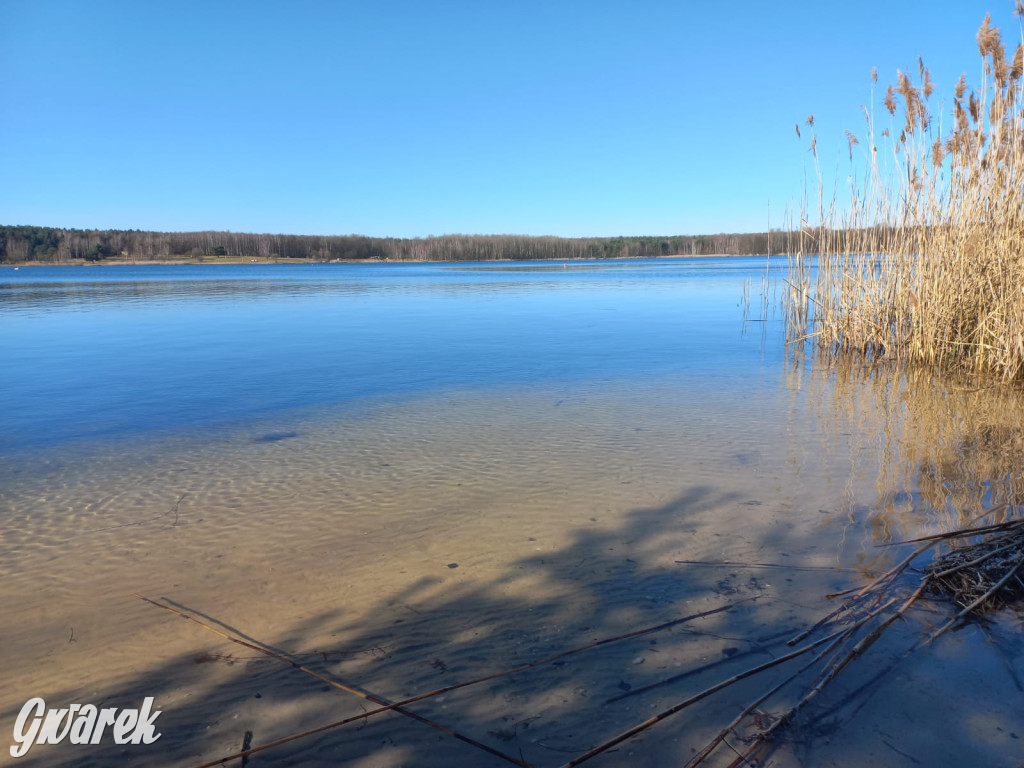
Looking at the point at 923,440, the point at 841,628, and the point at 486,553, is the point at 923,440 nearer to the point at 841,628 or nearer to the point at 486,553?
the point at 841,628

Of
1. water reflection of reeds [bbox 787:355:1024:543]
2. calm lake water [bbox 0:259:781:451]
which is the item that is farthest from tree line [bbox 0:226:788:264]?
water reflection of reeds [bbox 787:355:1024:543]

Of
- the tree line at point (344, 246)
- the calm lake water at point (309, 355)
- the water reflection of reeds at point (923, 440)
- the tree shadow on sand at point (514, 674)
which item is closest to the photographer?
the tree shadow on sand at point (514, 674)

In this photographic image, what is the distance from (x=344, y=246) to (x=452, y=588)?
9245cm

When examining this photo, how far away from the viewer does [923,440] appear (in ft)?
14.6

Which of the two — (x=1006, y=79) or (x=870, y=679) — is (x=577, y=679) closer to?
(x=870, y=679)

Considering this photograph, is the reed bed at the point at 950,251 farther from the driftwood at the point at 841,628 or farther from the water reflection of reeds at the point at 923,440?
the driftwood at the point at 841,628

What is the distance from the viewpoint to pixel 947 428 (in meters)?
4.68

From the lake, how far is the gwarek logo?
4cm

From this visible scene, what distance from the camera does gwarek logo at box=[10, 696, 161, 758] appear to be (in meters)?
1.82

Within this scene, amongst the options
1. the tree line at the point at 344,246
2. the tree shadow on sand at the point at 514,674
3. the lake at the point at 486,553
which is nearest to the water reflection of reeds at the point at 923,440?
the lake at the point at 486,553

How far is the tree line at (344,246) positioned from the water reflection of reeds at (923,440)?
76968 mm

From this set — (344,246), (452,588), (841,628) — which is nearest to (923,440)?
(841,628)

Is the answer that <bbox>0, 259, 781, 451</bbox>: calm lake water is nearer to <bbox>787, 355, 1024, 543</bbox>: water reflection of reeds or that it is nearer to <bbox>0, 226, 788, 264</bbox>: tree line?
<bbox>787, 355, 1024, 543</bbox>: water reflection of reeds

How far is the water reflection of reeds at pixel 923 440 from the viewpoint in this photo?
3.21m
